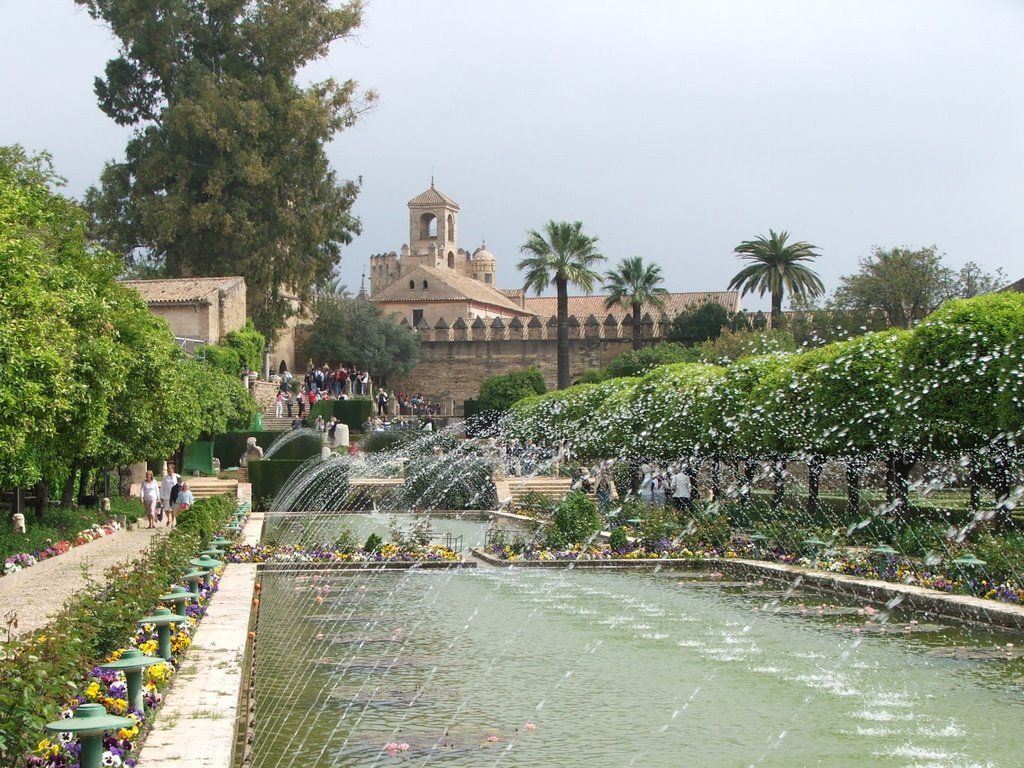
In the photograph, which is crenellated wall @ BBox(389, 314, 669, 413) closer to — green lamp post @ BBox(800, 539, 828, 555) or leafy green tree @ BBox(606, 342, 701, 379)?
leafy green tree @ BBox(606, 342, 701, 379)

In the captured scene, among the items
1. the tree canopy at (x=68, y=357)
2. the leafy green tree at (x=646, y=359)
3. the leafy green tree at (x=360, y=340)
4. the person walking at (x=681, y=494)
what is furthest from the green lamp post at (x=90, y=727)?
the leafy green tree at (x=360, y=340)

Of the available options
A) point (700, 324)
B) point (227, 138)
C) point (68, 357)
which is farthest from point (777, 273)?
point (68, 357)

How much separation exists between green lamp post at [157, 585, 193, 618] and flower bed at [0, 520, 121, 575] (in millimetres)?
4889

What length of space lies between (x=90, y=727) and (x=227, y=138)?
1341 inches

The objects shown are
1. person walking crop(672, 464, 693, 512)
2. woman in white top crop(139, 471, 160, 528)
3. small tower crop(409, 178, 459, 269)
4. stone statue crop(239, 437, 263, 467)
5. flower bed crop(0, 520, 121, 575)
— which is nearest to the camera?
flower bed crop(0, 520, 121, 575)

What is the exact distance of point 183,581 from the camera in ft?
34.6

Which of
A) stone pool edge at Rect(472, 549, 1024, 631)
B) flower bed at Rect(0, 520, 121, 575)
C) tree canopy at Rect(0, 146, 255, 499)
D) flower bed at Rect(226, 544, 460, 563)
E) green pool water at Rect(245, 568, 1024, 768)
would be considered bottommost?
green pool water at Rect(245, 568, 1024, 768)

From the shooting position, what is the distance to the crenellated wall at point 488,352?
6112 cm

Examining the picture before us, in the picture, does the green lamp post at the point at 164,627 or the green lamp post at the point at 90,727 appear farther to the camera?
the green lamp post at the point at 164,627

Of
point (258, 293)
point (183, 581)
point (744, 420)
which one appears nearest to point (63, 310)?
point (183, 581)

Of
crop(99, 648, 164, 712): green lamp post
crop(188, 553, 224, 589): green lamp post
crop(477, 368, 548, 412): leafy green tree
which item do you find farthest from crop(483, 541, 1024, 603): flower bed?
crop(477, 368, 548, 412): leafy green tree

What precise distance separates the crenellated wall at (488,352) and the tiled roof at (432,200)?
28.7 meters

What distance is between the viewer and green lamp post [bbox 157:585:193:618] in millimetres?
8797

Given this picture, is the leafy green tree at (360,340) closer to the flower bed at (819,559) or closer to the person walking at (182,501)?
the person walking at (182,501)
